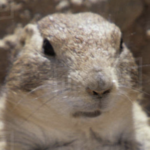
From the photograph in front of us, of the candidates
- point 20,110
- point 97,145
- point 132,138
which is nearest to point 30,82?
point 20,110

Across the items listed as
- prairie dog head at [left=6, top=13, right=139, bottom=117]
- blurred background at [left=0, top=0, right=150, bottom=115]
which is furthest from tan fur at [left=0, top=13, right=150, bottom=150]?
blurred background at [left=0, top=0, right=150, bottom=115]

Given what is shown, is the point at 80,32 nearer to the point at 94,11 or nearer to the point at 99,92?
the point at 99,92

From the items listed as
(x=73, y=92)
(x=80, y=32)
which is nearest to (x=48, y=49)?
(x=80, y=32)

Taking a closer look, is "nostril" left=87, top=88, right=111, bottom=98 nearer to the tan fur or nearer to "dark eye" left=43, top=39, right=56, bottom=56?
the tan fur

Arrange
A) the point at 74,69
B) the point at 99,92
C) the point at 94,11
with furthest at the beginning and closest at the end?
the point at 94,11
the point at 74,69
the point at 99,92

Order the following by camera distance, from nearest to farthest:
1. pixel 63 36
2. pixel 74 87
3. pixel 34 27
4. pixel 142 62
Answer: pixel 74 87 → pixel 63 36 → pixel 34 27 → pixel 142 62

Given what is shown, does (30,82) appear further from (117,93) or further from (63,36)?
(117,93)
